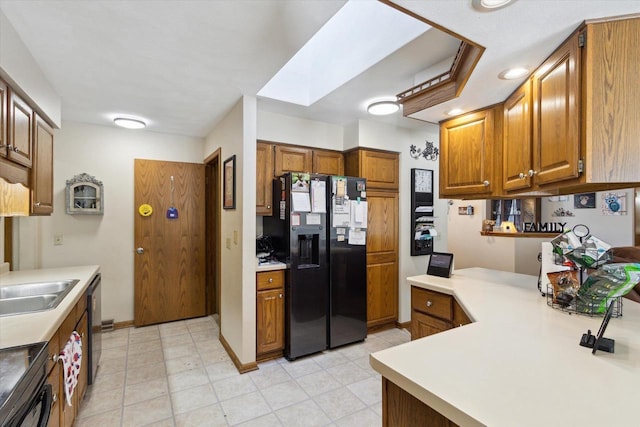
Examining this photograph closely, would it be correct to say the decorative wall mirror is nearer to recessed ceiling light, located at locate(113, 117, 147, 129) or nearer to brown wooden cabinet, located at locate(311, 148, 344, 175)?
recessed ceiling light, located at locate(113, 117, 147, 129)

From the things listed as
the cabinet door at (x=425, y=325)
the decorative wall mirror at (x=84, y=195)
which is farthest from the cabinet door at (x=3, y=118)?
the cabinet door at (x=425, y=325)

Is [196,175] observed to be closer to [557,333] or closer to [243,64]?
[243,64]

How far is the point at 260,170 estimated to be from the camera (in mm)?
3082

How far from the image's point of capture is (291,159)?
10.8ft

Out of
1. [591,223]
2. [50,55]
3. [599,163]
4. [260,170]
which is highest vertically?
[50,55]

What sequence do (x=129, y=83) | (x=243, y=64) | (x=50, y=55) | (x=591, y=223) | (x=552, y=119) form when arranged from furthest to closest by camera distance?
(x=591, y=223)
(x=129, y=83)
(x=243, y=64)
(x=50, y=55)
(x=552, y=119)

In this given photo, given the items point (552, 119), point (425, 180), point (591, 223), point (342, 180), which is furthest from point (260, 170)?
point (591, 223)

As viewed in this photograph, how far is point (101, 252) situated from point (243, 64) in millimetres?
2825

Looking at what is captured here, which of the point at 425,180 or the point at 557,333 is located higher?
the point at 425,180

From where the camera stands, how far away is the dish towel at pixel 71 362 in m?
1.61

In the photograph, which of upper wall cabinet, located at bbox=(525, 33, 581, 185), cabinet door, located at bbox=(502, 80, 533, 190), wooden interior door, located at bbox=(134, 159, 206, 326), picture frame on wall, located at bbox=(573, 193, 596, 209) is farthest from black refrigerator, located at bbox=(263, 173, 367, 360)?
picture frame on wall, located at bbox=(573, 193, 596, 209)

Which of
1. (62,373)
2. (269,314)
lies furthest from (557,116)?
(62,373)

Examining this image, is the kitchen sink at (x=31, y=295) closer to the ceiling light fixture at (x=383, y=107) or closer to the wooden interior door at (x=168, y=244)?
the wooden interior door at (x=168, y=244)

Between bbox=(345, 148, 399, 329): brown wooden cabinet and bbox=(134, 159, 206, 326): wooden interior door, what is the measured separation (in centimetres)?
202
